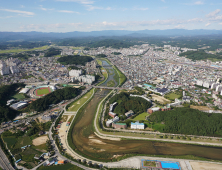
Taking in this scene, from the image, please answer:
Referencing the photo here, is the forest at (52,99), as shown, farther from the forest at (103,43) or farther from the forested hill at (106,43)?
the forested hill at (106,43)

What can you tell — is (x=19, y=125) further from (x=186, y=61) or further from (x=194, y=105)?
(x=186, y=61)

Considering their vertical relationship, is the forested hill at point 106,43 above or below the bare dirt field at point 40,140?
Result: above


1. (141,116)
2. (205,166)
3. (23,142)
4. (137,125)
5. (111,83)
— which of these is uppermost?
(111,83)

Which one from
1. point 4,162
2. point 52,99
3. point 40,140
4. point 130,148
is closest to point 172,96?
point 130,148

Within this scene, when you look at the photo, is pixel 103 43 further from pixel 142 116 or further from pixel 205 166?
pixel 205 166

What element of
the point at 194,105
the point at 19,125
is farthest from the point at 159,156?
the point at 19,125

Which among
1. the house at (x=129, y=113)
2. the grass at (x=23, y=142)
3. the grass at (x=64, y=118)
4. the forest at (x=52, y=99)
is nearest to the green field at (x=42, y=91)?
the forest at (x=52, y=99)
